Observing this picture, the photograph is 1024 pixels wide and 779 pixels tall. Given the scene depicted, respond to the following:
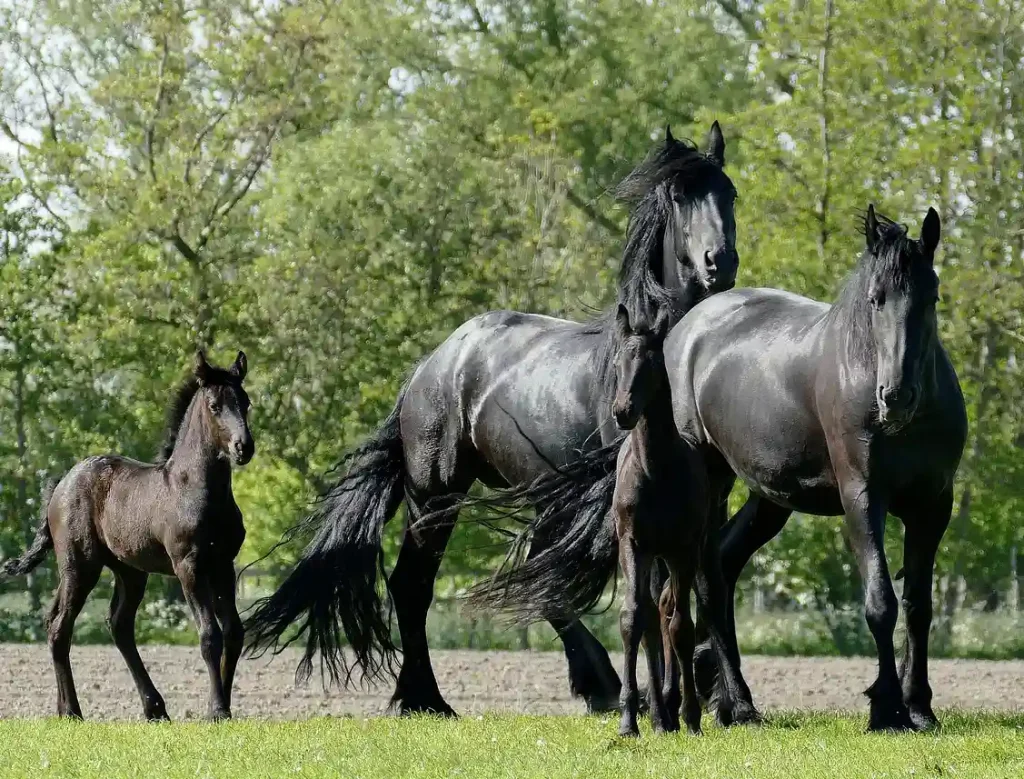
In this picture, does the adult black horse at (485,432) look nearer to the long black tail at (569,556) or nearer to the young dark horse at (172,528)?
the long black tail at (569,556)

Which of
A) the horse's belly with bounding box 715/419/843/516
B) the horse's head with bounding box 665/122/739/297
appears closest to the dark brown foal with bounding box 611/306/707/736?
the horse's belly with bounding box 715/419/843/516

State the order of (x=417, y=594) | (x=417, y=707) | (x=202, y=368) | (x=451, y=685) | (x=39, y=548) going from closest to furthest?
(x=202, y=368) < (x=417, y=707) < (x=417, y=594) < (x=39, y=548) < (x=451, y=685)

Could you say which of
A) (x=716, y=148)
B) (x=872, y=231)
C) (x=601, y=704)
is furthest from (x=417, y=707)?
(x=872, y=231)

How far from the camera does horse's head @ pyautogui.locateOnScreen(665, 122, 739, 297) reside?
29.5 feet

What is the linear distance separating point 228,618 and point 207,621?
Result: 0.21 meters

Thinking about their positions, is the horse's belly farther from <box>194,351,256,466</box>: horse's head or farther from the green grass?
<box>194,351,256,466</box>: horse's head

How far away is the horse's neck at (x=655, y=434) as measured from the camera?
7875mm

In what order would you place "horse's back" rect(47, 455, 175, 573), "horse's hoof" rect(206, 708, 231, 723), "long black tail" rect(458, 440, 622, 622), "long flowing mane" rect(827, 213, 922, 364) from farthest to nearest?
"horse's back" rect(47, 455, 175, 573) → "horse's hoof" rect(206, 708, 231, 723) → "long black tail" rect(458, 440, 622, 622) → "long flowing mane" rect(827, 213, 922, 364)

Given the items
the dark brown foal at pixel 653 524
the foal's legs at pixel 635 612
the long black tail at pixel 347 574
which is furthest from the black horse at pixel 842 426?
the long black tail at pixel 347 574

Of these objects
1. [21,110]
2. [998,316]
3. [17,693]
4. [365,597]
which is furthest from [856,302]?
[21,110]

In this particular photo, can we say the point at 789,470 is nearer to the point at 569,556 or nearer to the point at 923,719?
the point at 569,556

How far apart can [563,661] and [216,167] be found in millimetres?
10276

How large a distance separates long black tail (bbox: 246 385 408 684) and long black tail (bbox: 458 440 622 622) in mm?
1539

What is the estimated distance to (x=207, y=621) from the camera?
959cm
